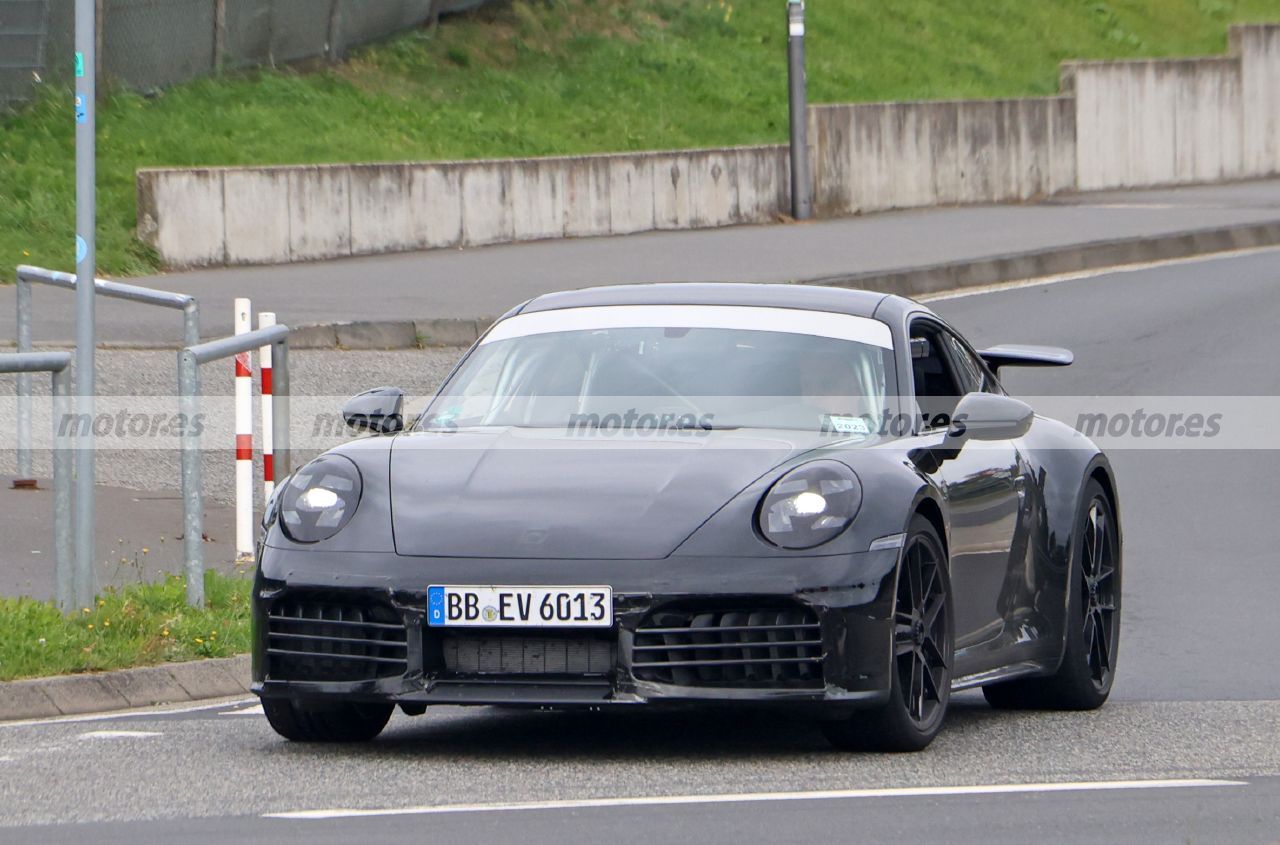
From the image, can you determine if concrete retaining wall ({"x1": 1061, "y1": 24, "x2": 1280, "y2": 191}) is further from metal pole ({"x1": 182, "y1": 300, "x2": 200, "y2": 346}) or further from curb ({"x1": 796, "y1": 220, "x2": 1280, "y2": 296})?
metal pole ({"x1": 182, "y1": 300, "x2": 200, "y2": 346})

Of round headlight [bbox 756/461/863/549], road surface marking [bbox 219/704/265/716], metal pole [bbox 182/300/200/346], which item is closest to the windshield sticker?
round headlight [bbox 756/461/863/549]

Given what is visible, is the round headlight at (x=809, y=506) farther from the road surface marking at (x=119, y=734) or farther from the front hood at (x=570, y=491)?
the road surface marking at (x=119, y=734)

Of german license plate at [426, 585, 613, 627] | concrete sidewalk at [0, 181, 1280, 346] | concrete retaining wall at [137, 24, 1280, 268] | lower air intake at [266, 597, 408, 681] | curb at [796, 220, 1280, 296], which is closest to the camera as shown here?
german license plate at [426, 585, 613, 627]

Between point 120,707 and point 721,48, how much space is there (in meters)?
27.2

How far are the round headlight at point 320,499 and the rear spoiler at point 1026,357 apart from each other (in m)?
2.83

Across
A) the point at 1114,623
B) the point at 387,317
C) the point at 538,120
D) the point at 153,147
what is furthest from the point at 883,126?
the point at 1114,623

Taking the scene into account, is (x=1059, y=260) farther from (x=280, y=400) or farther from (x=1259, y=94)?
(x=280, y=400)

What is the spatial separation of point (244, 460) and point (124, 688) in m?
2.65

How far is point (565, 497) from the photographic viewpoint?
260 inches

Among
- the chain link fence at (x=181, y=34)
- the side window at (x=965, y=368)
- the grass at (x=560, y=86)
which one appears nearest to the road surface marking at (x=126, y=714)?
the side window at (x=965, y=368)

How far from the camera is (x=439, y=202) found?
25.2 m

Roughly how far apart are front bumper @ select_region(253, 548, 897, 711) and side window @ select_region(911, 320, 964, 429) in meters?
1.26

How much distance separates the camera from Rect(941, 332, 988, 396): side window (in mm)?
8250

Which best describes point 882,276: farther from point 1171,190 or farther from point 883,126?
point 1171,190
